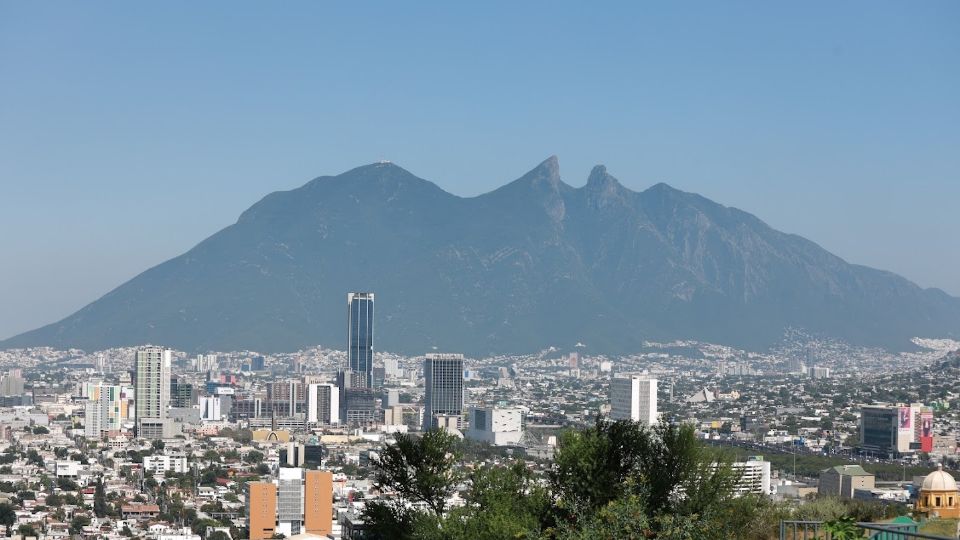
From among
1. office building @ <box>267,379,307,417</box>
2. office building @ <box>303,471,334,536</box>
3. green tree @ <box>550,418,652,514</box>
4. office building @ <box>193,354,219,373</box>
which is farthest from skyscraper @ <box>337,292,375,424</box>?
green tree @ <box>550,418,652,514</box>

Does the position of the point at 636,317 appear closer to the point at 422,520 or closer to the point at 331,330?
the point at 331,330

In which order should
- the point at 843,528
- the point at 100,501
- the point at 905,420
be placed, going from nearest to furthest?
the point at 843,528 < the point at 100,501 < the point at 905,420

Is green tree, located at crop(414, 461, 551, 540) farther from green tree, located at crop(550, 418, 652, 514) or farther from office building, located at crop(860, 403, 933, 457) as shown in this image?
office building, located at crop(860, 403, 933, 457)

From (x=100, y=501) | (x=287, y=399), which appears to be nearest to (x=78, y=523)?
(x=100, y=501)

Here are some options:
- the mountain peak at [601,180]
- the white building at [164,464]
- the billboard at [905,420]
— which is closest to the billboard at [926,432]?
the billboard at [905,420]

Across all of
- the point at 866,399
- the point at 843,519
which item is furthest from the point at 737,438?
the point at 843,519

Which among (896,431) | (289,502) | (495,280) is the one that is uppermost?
(495,280)

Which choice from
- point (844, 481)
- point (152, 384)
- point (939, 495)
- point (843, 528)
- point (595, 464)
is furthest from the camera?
point (152, 384)

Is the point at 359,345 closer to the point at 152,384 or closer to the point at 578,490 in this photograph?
the point at 152,384
